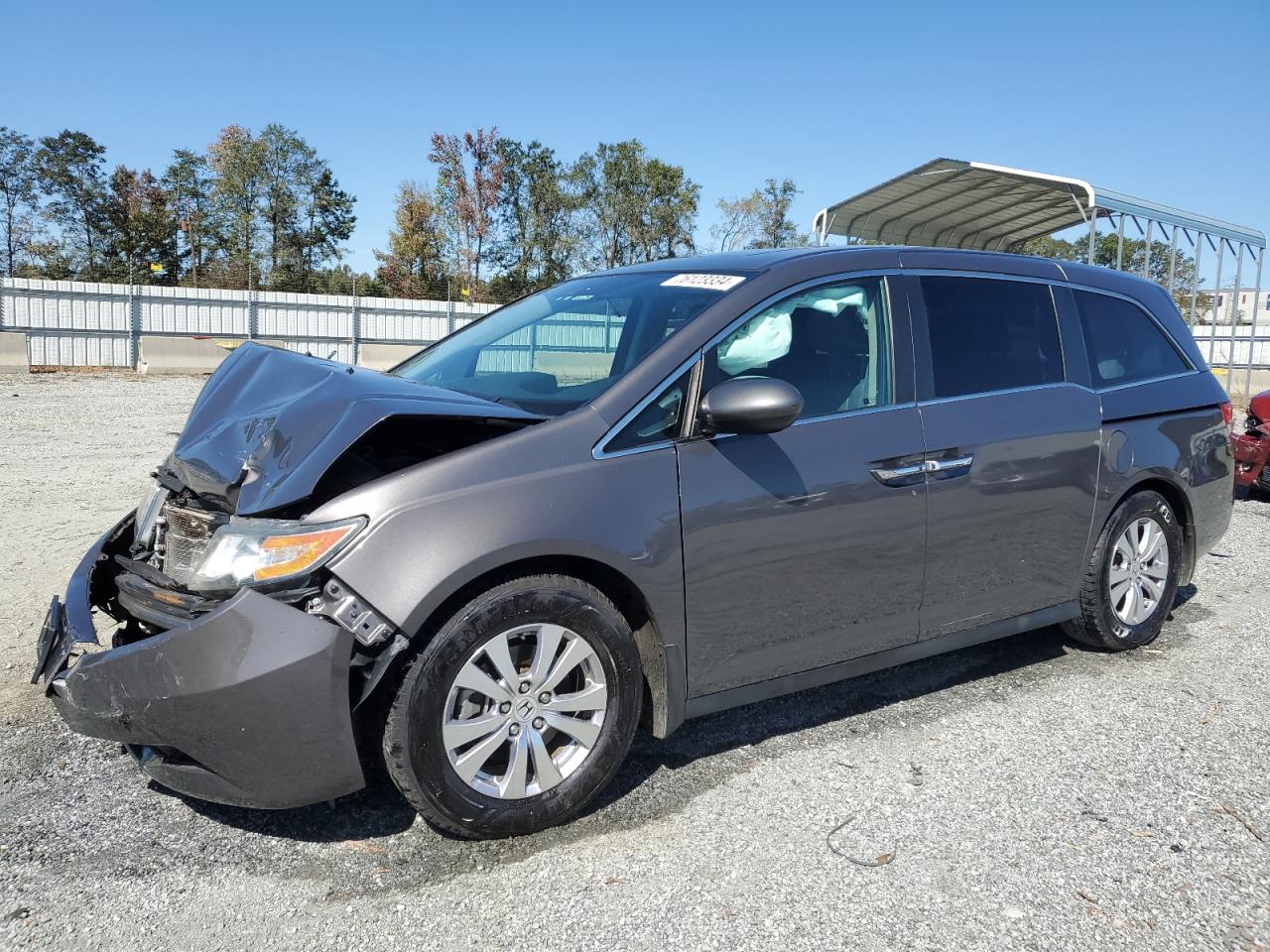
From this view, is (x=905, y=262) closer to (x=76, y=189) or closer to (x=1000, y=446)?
(x=1000, y=446)

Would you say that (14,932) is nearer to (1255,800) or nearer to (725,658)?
(725,658)

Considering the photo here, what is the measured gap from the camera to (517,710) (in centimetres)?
281

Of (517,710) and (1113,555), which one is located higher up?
(1113,555)

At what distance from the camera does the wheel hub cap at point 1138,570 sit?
4.46 m

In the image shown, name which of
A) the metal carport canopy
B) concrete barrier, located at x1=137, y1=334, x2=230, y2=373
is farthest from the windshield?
concrete barrier, located at x1=137, y1=334, x2=230, y2=373

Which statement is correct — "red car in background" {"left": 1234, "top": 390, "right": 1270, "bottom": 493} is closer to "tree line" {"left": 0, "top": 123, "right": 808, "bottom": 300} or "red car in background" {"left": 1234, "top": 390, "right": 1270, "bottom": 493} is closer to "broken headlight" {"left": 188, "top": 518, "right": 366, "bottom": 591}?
"broken headlight" {"left": 188, "top": 518, "right": 366, "bottom": 591}

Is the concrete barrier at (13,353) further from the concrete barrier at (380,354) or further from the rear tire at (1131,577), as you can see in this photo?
the rear tire at (1131,577)

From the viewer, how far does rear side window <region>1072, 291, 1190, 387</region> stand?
4.36 metres

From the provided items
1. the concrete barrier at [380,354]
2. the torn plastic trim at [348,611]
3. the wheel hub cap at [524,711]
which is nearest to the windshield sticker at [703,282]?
the wheel hub cap at [524,711]

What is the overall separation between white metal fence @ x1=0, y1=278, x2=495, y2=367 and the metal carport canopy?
8.47m

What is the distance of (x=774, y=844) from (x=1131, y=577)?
8.56 feet

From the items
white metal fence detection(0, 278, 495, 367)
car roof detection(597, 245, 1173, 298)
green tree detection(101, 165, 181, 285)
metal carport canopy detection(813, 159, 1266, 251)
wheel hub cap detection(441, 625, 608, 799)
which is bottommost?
wheel hub cap detection(441, 625, 608, 799)

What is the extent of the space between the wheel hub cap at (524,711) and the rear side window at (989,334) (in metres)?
1.79

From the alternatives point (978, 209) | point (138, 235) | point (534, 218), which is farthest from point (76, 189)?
point (978, 209)
